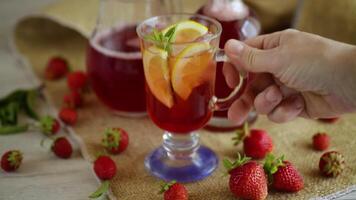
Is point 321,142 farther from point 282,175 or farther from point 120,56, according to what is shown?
point 120,56

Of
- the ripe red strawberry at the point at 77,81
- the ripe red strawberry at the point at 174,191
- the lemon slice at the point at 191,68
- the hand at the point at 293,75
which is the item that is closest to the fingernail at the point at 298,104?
the hand at the point at 293,75

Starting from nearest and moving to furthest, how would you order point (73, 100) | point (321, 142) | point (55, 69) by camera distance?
point (321, 142), point (73, 100), point (55, 69)

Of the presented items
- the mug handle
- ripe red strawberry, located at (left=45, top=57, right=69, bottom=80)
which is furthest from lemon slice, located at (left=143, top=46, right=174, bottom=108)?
ripe red strawberry, located at (left=45, top=57, right=69, bottom=80)

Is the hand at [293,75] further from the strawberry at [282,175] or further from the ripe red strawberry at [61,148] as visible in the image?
the ripe red strawberry at [61,148]

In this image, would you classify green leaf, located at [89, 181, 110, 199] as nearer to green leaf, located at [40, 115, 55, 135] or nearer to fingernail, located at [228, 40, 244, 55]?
green leaf, located at [40, 115, 55, 135]

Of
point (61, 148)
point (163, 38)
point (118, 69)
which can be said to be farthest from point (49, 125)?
point (163, 38)

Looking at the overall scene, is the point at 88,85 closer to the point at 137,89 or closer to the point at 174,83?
the point at 137,89
